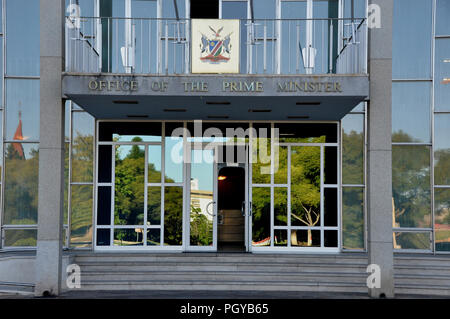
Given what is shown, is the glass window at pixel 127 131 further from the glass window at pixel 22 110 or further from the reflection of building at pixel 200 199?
the glass window at pixel 22 110

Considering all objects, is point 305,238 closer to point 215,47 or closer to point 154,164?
point 154,164

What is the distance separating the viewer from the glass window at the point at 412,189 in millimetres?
13945

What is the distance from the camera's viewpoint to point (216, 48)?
10664mm

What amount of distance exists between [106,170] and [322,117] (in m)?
5.87

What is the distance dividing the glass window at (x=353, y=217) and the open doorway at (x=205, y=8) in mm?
6168

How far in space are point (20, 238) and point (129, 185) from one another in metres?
3.49

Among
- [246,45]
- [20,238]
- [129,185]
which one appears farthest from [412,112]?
[20,238]

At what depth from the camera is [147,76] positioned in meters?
10.3

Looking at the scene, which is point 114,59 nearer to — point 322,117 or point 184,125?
point 184,125

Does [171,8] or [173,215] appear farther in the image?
[171,8]

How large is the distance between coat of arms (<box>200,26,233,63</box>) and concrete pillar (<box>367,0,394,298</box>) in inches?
116

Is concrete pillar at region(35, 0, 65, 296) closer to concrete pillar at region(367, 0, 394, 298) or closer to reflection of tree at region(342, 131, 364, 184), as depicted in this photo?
concrete pillar at region(367, 0, 394, 298)

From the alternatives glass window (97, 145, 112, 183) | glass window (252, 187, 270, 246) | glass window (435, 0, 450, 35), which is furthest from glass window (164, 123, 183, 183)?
glass window (435, 0, 450, 35)
